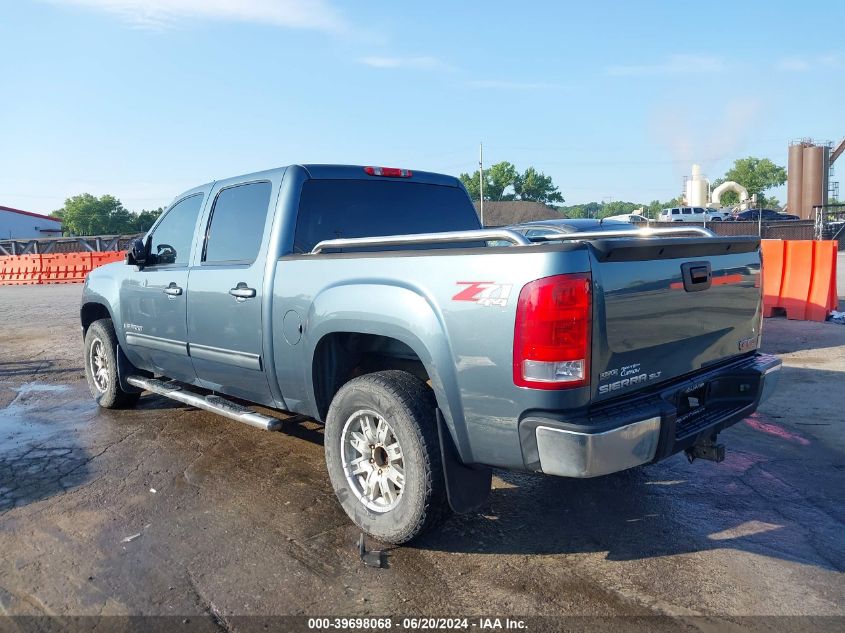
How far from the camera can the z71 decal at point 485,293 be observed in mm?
2947

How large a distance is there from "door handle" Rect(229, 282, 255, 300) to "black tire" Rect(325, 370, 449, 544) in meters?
1.02

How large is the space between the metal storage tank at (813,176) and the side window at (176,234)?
62734 mm

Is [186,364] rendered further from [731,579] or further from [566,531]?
[731,579]

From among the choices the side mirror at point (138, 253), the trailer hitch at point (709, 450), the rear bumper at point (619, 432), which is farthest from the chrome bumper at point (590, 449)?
the side mirror at point (138, 253)

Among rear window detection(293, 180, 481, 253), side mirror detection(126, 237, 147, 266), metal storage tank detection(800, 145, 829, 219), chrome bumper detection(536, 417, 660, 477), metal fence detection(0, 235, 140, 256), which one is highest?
metal storage tank detection(800, 145, 829, 219)

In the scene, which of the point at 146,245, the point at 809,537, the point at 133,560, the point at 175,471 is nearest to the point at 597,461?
the point at 809,537

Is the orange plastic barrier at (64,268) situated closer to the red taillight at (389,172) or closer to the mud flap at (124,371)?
the mud flap at (124,371)

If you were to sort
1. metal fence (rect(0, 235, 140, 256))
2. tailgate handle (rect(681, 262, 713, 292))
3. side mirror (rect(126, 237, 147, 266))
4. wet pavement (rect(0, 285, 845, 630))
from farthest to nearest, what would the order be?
metal fence (rect(0, 235, 140, 256)), side mirror (rect(126, 237, 147, 266)), tailgate handle (rect(681, 262, 713, 292)), wet pavement (rect(0, 285, 845, 630))

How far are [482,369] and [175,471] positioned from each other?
2757mm

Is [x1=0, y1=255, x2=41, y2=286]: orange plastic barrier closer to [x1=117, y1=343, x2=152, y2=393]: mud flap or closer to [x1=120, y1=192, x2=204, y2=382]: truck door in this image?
[x1=117, y1=343, x2=152, y2=393]: mud flap

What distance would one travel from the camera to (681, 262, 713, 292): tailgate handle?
3.40 meters

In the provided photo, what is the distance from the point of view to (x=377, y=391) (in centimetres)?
351

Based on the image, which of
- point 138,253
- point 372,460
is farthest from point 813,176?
point 372,460

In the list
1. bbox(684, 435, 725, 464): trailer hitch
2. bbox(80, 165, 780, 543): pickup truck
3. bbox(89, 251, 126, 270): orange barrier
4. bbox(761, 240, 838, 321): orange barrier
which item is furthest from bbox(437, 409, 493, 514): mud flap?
bbox(89, 251, 126, 270): orange barrier
